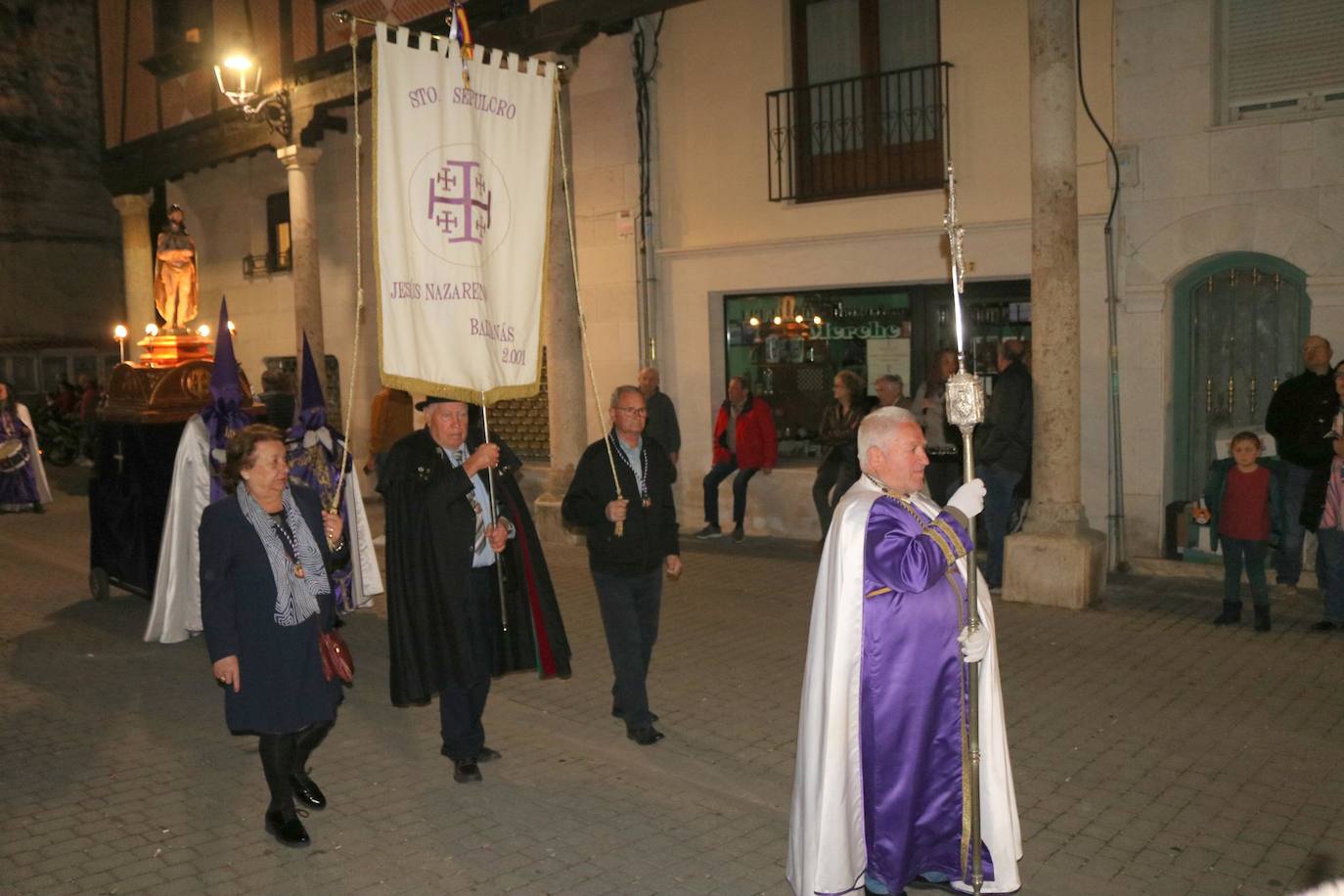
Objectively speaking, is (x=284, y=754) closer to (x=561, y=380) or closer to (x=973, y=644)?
(x=973, y=644)

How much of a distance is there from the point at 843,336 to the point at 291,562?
28.5 feet

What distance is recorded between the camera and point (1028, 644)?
27.2 ft

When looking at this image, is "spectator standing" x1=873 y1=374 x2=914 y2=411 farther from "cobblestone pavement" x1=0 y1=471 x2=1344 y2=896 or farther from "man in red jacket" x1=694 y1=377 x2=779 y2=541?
"cobblestone pavement" x1=0 y1=471 x2=1344 y2=896

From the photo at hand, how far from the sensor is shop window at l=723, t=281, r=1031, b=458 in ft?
38.4

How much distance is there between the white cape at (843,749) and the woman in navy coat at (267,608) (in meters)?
2.18

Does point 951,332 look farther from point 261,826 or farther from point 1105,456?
point 261,826

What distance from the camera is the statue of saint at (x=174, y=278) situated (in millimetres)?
11594

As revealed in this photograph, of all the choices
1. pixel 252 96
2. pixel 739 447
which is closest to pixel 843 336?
pixel 739 447

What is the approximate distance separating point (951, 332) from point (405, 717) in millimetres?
7240

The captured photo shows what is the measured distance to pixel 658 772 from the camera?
6.16m

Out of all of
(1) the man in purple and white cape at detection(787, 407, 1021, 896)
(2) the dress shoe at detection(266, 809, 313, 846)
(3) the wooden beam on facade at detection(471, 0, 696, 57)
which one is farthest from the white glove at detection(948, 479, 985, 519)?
(3) the wooden beam on facade at detection(471, 0, 696, 57)

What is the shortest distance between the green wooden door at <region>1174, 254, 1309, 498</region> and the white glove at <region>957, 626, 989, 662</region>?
692cm

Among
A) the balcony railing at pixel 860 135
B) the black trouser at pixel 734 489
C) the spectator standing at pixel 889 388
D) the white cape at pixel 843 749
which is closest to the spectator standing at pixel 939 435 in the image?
the spectator standing at pixel 889 388

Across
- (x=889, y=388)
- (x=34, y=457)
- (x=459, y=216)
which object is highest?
(x=459, y=216)
